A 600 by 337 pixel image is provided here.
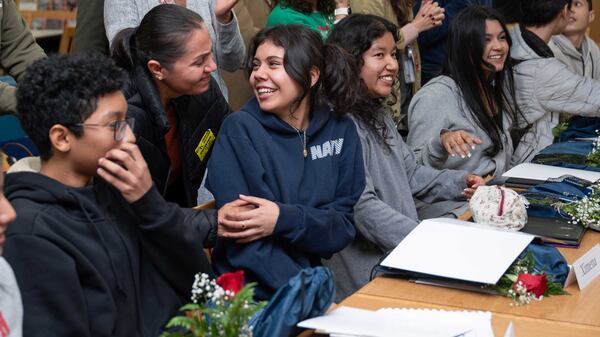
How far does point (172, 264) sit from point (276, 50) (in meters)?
0.86

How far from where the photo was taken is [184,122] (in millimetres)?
3164

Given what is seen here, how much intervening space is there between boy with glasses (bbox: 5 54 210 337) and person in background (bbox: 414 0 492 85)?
339 cm

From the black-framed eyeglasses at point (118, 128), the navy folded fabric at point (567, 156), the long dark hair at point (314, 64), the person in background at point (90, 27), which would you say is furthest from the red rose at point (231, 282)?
the person in background at point (90, 27)

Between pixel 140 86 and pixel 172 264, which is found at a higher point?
pixel 140 86

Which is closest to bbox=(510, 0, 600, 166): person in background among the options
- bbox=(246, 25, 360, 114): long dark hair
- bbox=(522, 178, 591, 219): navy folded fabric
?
bbox=(522, 178, 591, 219): navy folded fabric

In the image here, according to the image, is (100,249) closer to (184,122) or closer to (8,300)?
(8,300)

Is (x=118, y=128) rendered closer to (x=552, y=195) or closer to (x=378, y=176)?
(x=378, y=176)

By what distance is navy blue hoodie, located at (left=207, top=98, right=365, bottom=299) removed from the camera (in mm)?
2709

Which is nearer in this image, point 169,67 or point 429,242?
point 429,242

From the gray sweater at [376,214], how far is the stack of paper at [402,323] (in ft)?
2.92

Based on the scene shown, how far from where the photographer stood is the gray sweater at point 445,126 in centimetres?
387

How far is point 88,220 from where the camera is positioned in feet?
6.98

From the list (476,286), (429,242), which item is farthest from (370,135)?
(476,286)

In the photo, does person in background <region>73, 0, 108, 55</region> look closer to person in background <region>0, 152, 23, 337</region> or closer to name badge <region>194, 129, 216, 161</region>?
name badge <region>194, 129, 216, 161</region>
